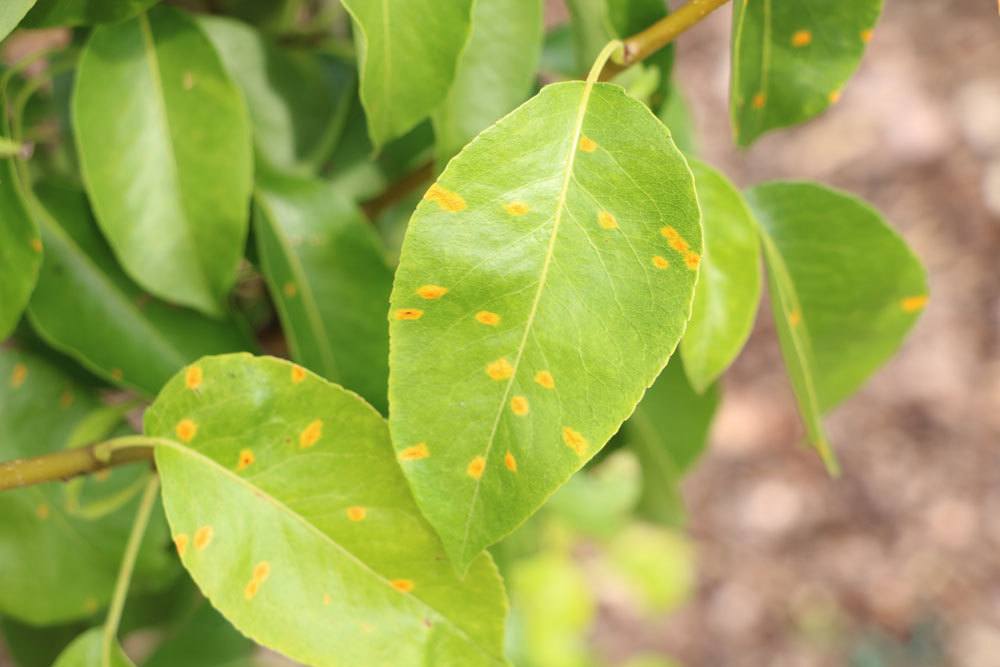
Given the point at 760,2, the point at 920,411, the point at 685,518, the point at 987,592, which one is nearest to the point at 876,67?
the point at 920,411

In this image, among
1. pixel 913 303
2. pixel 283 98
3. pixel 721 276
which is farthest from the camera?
pixel 283 98

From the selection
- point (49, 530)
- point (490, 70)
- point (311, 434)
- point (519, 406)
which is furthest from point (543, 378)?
point (49, 530)

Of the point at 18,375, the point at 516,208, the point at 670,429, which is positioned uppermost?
the point at 516,208

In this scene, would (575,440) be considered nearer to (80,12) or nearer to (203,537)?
(203,537)

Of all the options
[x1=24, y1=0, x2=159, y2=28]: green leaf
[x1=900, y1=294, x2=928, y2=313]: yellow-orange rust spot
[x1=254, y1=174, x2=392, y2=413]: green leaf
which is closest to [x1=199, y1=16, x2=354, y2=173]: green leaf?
[x1=254, y1=174, x2=392, y2=413]: green leaf

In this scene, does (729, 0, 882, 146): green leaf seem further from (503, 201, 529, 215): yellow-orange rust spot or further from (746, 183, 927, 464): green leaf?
(503, 201, 529, 215): yellow-orange rust spot

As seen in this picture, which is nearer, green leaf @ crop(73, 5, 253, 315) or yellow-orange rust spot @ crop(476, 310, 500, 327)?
yellow-orange rust spot @ crop(476, 310, 500, 327)

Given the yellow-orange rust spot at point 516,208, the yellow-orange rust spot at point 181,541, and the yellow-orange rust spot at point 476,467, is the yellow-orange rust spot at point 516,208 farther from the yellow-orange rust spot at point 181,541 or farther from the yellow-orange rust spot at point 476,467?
the yellow-orange rust spot at point 181,541

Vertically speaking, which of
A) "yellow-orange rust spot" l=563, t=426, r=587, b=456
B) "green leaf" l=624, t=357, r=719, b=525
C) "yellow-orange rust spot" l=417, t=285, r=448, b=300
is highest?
"yellow-orange rust spot" l=417, t=285, r=448, b=300
